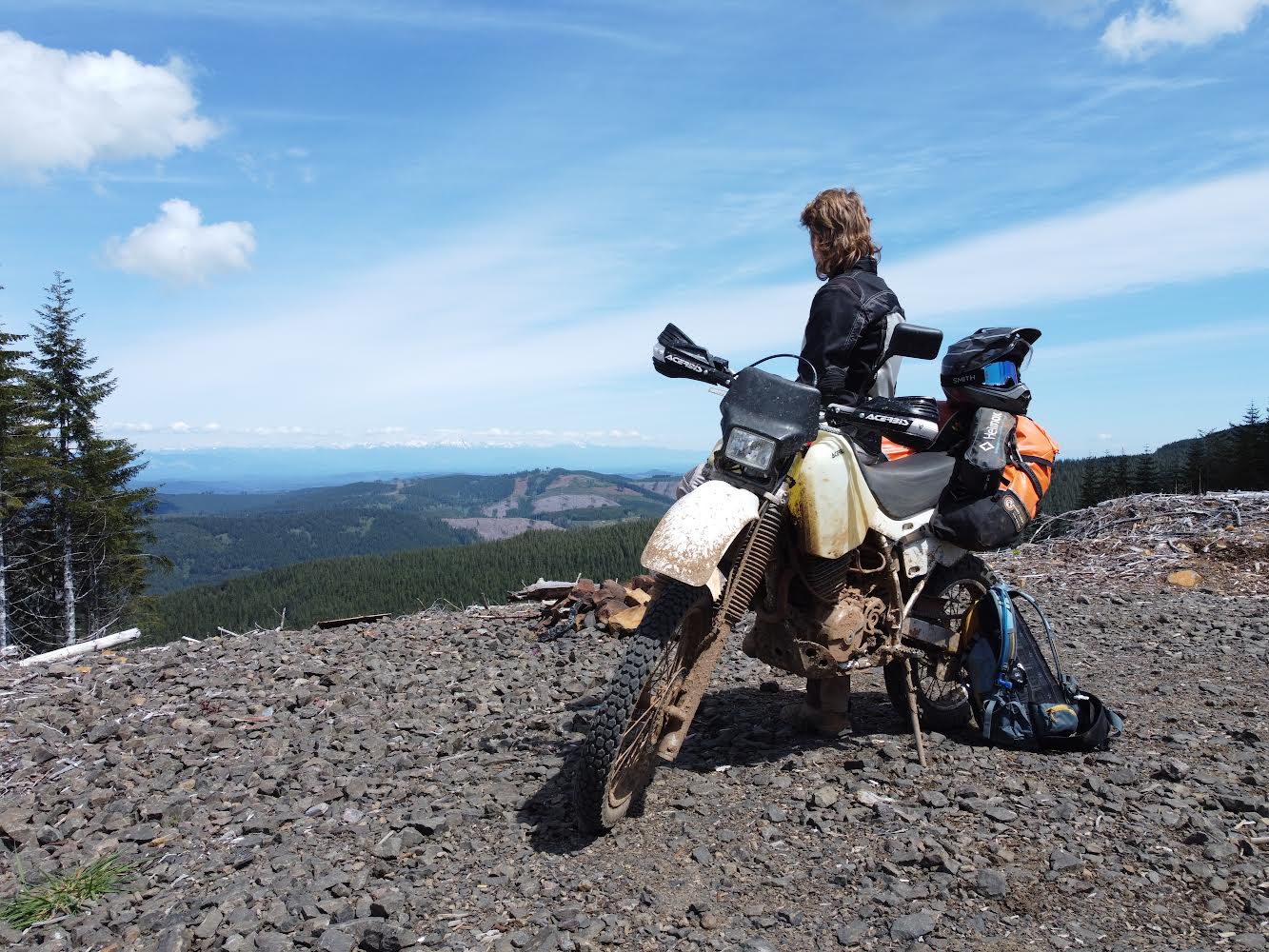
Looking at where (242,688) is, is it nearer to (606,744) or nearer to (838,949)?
(606,744)

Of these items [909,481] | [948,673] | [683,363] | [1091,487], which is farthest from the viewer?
[1091,487]

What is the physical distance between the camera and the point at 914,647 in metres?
4.68

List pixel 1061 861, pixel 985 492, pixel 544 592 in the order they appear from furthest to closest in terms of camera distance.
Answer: pixel 544 592 → pixel 985 492 → pixel 1061 861

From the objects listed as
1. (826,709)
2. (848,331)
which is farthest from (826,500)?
(826,709)

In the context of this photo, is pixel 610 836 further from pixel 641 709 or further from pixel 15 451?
pixel 15 451

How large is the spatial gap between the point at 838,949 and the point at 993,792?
4.76 feet

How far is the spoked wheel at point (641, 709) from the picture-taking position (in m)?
3.27

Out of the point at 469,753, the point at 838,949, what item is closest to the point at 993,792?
the point at 838,949

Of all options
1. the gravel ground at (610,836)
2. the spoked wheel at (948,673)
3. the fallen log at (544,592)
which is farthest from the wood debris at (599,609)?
the spoked wheel at (948,673)

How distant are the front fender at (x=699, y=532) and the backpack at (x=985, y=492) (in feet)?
4.50

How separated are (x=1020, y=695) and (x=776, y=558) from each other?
1.70m

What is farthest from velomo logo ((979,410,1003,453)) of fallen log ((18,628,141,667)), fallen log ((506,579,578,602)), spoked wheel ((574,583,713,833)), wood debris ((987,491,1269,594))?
fallen log ((18,628,141,667))

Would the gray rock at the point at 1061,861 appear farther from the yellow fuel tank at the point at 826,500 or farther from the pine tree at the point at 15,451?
the pine tree at the point at 15,451

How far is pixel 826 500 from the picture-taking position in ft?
12.5
